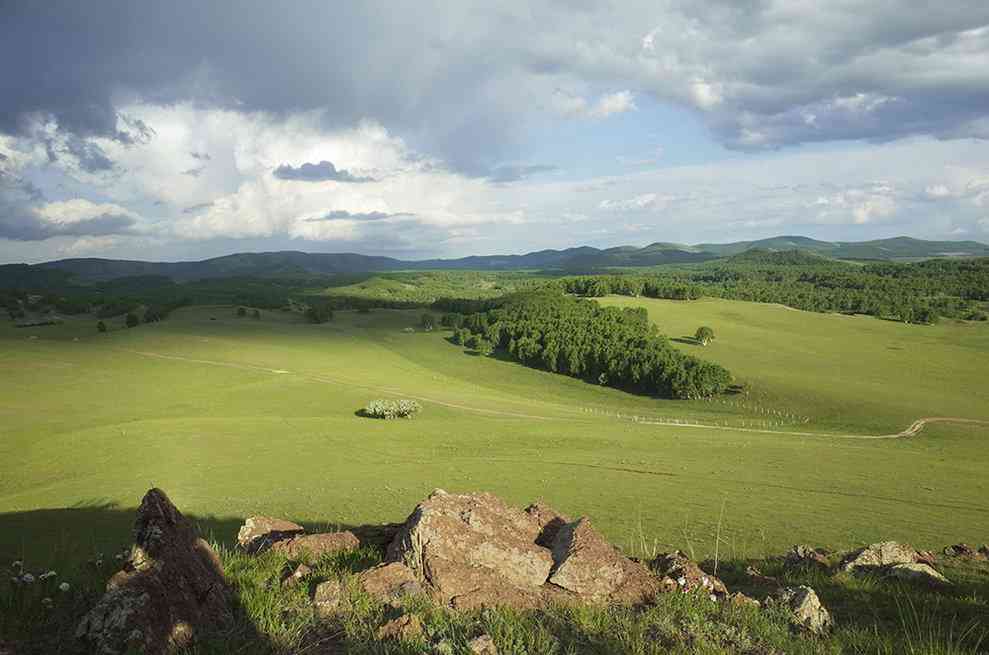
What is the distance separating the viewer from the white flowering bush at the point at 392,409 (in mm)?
44969

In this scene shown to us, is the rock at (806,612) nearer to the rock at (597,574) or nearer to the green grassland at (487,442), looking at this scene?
the rock at (597,574)

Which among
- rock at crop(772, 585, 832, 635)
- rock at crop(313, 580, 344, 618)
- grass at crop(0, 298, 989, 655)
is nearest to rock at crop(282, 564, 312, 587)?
grass at crop(0, 298, 989, 655)

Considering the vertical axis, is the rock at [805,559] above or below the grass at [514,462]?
above

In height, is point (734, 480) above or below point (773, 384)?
above

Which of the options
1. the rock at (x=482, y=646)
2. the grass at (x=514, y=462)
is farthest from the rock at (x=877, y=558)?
the rock at (x=482, y=646)

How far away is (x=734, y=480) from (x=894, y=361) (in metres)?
67.4

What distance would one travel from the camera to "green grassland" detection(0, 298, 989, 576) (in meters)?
18.2

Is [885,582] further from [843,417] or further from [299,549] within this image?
[843,417]

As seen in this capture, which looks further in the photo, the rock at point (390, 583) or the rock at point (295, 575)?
the rock at point (295, 575)

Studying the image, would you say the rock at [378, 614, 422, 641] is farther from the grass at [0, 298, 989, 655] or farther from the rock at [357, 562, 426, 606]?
the rock at [357, 562, 426, 606]

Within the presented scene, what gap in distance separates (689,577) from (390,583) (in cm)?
401

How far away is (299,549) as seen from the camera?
7.90 metres

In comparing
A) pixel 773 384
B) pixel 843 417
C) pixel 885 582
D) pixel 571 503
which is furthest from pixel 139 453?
pixel 773 384

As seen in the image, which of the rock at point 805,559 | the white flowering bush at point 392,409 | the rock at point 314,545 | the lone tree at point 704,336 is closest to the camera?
the rock at point 314,545
